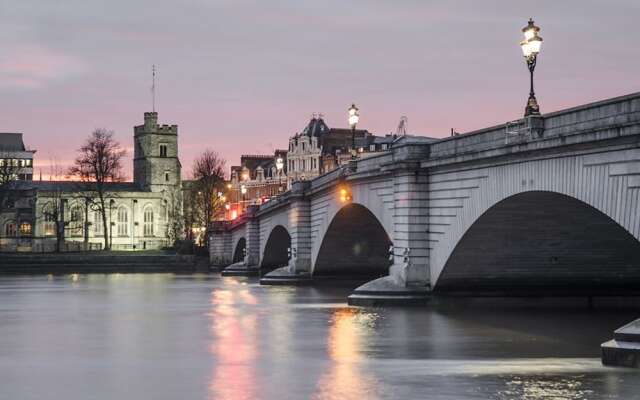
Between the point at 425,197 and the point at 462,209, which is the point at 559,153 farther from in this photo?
the point at 425,197

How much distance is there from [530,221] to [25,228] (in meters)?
154

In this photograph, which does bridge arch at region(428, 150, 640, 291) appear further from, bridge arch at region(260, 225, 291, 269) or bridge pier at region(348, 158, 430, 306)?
bridge arch at region(260, 225, 291, 269)

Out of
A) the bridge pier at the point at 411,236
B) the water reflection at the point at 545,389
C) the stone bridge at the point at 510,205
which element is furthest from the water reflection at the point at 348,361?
the stone bridge at the point at 510,205

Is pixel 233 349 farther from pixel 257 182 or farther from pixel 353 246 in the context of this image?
pixel 257 182

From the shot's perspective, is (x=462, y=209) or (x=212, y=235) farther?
(x=212, y=235)

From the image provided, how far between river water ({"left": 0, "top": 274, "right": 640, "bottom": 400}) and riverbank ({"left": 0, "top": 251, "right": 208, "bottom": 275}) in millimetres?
75574

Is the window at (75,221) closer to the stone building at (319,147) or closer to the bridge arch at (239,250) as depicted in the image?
the stone building at (319,147)

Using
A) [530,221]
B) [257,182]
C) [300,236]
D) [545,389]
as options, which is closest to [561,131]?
[530,221]

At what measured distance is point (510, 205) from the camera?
1743 inches

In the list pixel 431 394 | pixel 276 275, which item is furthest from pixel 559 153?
pixel 276 275

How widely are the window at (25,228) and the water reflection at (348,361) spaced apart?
147854 millimetres

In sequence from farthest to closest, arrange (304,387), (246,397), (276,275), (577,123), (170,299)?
(276,275)
(170,299)
(577,123)
(304,387)
(246,397)

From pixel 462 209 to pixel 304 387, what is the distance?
22.9 meters

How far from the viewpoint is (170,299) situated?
2687 inches
